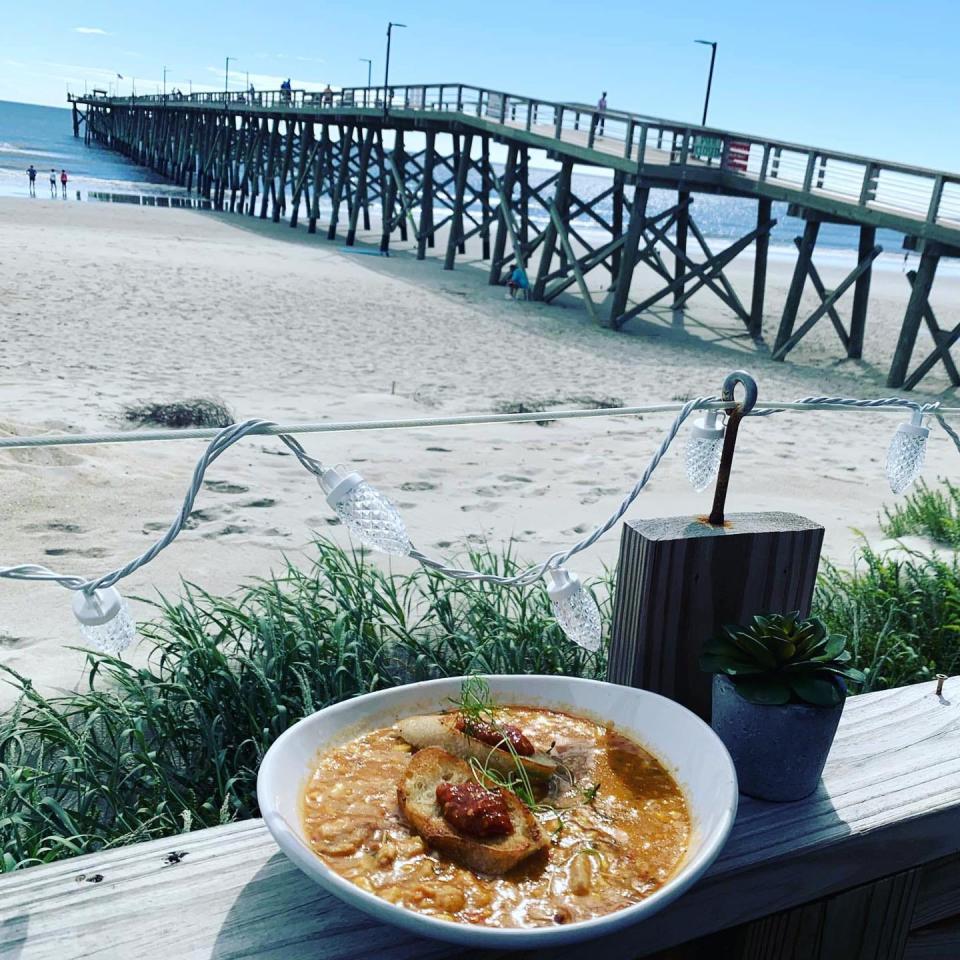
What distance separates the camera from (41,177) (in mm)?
48594

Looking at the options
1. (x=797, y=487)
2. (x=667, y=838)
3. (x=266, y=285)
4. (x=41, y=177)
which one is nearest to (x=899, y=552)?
(x=797, y=487)

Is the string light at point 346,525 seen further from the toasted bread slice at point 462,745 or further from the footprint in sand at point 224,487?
the footprint in sand at point 224,487

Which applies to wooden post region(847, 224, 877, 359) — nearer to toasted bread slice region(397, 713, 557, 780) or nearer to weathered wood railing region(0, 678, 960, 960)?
weathered wood railing region(0, 678, 960, 960)

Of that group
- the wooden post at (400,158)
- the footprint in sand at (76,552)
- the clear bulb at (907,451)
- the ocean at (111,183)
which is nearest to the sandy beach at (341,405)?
the footprint in sand at (76,552)

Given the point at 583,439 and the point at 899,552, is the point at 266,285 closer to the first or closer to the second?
the point at 583,439

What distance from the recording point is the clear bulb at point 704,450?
170 cm

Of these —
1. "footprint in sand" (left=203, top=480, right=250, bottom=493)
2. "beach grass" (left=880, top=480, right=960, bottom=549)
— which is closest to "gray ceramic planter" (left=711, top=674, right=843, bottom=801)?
"beach grass" (left=880, top=480, right=960, bottom=549)

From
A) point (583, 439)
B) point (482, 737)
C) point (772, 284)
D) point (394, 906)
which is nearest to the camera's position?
point (394, 906)

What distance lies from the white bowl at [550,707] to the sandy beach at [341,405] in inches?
81.1

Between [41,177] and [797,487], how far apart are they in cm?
5016

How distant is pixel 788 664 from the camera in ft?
4.98

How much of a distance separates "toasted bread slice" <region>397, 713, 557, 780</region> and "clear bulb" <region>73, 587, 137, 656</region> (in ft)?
1.47

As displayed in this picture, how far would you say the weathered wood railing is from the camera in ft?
3.81

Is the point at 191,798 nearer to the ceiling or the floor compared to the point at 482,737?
nearer to the floor
